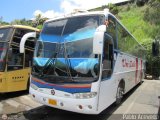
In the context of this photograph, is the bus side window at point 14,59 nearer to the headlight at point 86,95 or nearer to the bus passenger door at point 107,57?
the bus passenger door at point 107,57

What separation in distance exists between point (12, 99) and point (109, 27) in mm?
5081

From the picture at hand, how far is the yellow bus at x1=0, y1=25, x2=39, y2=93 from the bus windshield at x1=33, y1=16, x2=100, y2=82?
252cm

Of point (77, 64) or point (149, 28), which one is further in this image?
point (149, 28)

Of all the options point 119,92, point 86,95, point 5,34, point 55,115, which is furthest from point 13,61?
point 86,95

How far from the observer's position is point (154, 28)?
35.1 metres

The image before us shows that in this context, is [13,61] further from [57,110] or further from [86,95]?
→ [86,95]

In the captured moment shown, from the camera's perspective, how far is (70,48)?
7625mm

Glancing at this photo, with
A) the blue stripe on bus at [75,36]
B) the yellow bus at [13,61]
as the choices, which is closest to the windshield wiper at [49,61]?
the blue stripe on bus at [75,36]

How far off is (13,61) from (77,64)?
4.33 m

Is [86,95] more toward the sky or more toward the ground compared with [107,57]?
more toward the ground

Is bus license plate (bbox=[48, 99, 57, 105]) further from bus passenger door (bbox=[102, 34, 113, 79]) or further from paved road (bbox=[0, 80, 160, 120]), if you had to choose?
bus passenger door (bbox=[102, 34, 113, 79])

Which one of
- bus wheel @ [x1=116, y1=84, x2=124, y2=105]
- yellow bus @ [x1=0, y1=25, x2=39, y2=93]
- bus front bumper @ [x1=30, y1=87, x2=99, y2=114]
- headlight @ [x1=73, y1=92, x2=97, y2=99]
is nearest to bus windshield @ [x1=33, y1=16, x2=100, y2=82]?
headlight @ [x1=73, y1=92, x2=97, y2=99]

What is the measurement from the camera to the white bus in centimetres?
707

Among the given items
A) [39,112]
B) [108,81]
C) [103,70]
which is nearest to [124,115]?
[108,81]
